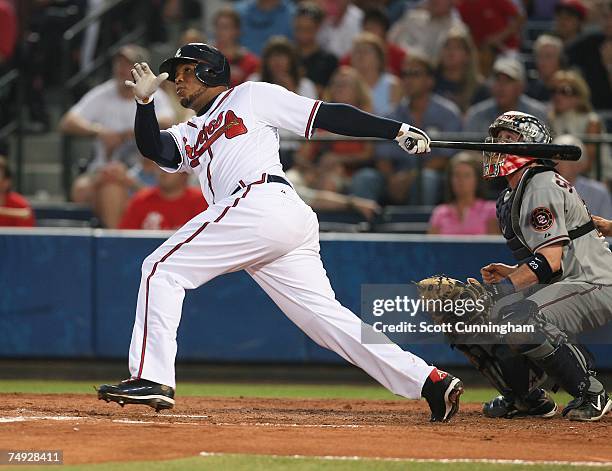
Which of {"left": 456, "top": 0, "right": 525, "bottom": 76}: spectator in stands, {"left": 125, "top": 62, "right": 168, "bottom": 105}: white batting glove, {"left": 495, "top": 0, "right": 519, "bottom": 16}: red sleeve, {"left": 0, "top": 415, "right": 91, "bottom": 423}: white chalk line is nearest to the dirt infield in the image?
{"left": 0, "top": 415, "right": 91, "bottom": 423}: white chalk line

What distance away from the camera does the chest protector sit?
628cm

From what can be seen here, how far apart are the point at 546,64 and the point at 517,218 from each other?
16.8 feet

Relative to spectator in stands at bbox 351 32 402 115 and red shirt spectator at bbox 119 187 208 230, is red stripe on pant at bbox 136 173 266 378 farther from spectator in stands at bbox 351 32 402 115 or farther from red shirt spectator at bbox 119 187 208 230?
spectator in stands at bbox 351 32 402 115

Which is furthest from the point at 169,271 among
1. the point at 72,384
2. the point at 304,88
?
the point at 304,88

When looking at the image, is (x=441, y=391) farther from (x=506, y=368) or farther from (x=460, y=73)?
(x=460, y=73)

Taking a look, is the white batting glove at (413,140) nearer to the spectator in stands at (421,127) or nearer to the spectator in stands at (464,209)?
the spectator in stands at (464,209)

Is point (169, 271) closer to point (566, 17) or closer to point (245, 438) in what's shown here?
point (245, 438)

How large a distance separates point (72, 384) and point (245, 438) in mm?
3569

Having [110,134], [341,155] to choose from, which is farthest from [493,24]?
[110,134]

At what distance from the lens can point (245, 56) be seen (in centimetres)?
1157

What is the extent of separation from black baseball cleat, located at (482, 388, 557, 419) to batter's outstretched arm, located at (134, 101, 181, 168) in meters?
2.16

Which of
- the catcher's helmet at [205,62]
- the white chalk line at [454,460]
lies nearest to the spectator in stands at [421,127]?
the catcher's helmet at [205,62]

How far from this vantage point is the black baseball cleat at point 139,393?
5.72 metres

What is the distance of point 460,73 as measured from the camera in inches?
436
